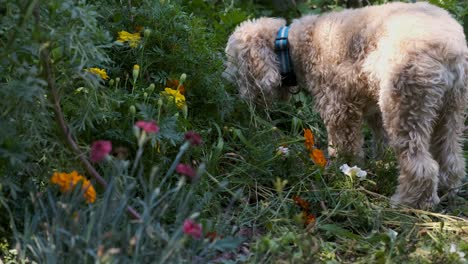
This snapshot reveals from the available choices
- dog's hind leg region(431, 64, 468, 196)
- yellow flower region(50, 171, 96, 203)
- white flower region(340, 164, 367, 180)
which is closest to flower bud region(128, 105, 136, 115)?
yellow flower region(50, 171, 96, 203)

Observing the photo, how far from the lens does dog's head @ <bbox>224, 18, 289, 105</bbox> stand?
4836 mm

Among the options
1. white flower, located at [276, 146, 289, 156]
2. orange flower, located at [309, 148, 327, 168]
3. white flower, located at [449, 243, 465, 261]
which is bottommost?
white flower, located at [276, 146, 289, 156]

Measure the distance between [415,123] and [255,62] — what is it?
57.4 inches

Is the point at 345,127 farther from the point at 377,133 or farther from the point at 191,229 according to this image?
the point at 191,229

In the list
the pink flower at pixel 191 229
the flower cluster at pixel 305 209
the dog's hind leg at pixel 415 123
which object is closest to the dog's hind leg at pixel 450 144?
the dog's hind leg at pixel 415 123

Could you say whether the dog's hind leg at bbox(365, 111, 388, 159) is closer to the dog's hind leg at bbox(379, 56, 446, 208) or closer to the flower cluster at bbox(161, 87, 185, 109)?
the dog's hind leg at bbox(379, 56, 446, 208)

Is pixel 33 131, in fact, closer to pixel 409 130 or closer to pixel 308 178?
pixel 308 178

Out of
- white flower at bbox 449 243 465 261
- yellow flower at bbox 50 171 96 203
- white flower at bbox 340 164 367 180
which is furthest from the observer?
white flower at bbox 340 164 367 180

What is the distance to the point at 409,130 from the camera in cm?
390

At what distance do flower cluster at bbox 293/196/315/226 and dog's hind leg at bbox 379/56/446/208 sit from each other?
0.68m

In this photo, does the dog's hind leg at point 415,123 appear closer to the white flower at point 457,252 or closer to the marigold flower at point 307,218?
the marigold flower at point 307,218

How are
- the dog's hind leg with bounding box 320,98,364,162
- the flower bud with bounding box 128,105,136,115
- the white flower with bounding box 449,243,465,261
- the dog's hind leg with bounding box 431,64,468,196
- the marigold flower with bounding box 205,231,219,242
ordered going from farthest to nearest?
the dog's hind leg with bounding box 320,98,364,162 → the dog's hind leg with bounding box 431,64,468,196 → the flower bud with bounding box 128,105,136,115 → the white flower with bounding box 449,243,465,261 → the marigold flower with bounding box 205,231,219,242

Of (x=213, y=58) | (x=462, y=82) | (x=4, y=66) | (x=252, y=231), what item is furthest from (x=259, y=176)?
(x=4, y=66)

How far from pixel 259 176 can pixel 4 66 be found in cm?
174
